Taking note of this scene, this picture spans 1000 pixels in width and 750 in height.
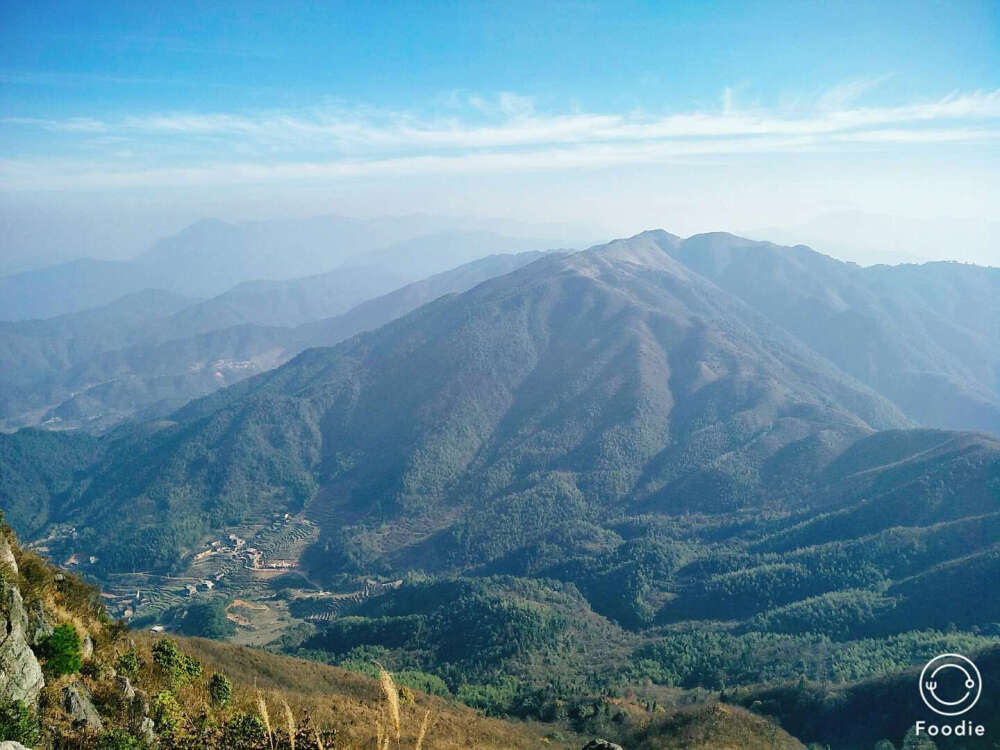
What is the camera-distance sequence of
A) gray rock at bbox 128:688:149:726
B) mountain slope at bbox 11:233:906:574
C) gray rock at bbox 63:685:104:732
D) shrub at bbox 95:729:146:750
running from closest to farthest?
1. shrub at bbox 95:729:146:750
2. gray rock at bbox 63:685:104:732
3. gray rock at bbox 128:688:149:726
4. mountain slope at bbox 11:233:906:574

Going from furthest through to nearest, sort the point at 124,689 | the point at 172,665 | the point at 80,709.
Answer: the point at 172,665 < the point at 124,689 < the point at 80,709

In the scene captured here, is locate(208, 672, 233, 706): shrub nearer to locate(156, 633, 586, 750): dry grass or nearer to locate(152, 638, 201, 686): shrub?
locate(156, 633, 586, 750): dry grass

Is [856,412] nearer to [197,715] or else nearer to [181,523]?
[181,523]

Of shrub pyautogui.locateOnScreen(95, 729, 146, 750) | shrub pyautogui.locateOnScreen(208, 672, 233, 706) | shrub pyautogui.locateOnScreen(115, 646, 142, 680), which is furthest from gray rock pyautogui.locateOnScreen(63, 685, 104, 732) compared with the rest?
shrub pyautogui.locateOnScreen(208, 672, 233, 706)

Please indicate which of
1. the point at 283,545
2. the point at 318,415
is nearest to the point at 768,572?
the point at 283,545

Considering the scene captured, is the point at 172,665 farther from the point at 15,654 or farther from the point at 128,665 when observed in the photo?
the point at 15,654

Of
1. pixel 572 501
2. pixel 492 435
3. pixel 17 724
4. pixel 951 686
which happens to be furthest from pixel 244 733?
pixel 492 435
